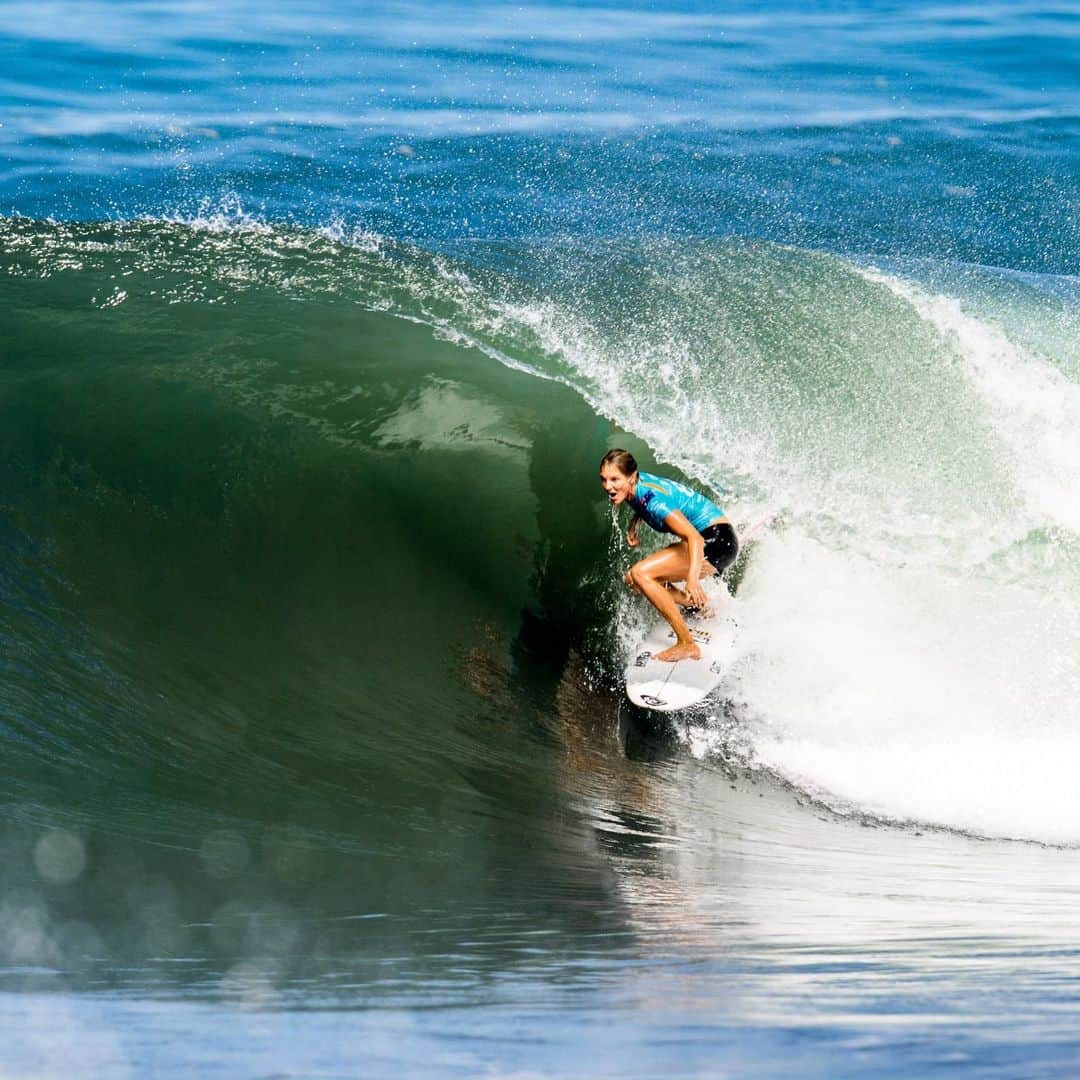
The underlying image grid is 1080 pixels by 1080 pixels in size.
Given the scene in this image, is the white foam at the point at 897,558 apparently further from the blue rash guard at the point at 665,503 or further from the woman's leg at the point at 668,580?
the blue rash guard at the point at 665,503

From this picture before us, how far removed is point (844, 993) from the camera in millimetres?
2926

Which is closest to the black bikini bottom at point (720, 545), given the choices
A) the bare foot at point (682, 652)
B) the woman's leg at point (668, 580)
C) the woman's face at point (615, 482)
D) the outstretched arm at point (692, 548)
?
the woman's leg at point (668, 580)

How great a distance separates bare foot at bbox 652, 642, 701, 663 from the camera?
6109 mm

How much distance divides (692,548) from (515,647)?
1.30 m

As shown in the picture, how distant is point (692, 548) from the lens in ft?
18.9

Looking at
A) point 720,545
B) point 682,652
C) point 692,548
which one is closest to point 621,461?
point 692,548

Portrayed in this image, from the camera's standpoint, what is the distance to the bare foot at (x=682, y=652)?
20.0 feet

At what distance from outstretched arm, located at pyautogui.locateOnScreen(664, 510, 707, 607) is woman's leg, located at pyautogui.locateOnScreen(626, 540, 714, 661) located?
188mm

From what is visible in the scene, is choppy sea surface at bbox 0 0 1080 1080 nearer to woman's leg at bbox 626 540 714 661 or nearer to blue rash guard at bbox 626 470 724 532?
woman's leg at bbox 626 540 714 661

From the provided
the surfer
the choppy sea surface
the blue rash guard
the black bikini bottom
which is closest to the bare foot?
the surfer

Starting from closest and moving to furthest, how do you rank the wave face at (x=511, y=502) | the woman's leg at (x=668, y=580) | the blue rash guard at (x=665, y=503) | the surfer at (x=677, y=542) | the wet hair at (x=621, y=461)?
1. the wet hair at (x=621, y=461)
2. the surfer at (x=677, y=542)
3. the blue rash guard at (x=665, y=503)
4. the woman's leg at (x=668, y=580)
5. the wave face at (x=511, y=502)

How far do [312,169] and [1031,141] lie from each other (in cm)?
1023

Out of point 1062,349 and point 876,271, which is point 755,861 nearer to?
point 1062,349

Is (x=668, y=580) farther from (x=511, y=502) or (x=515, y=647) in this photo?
(x=511, y=502)
